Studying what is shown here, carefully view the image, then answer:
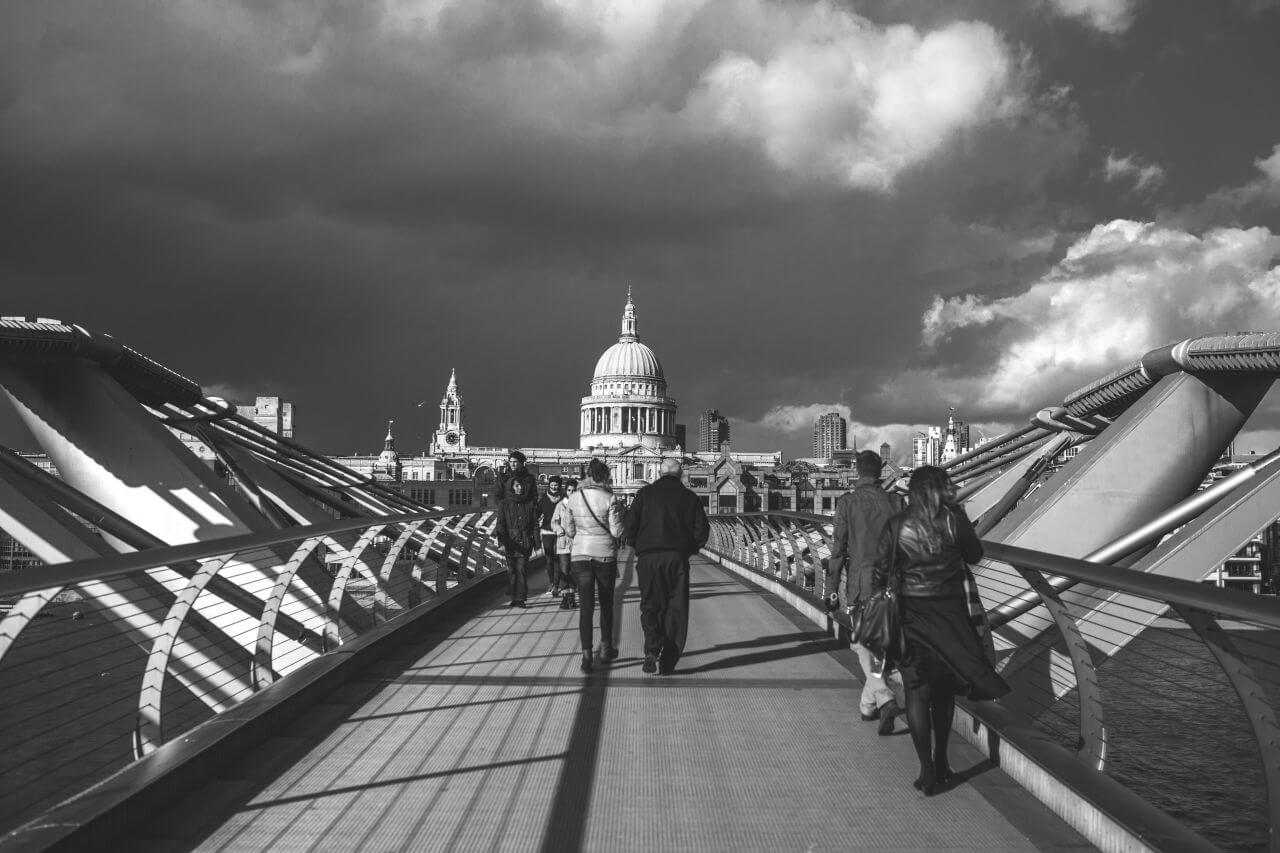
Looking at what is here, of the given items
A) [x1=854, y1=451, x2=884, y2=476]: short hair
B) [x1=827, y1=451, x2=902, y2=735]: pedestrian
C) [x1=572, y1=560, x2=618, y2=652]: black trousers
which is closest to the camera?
[x1=827, y1=451, x2=902, y2=735]: pedestrian

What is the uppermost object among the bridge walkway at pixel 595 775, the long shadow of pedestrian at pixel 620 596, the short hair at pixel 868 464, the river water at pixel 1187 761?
the short hair at pixel 868 464

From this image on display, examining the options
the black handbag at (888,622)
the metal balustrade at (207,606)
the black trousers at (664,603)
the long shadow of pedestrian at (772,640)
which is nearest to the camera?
the metal balustrade at (207,606)

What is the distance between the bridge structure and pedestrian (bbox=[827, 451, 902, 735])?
199 mm

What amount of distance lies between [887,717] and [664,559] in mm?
2542

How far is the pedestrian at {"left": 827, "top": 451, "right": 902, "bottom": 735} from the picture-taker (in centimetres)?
661

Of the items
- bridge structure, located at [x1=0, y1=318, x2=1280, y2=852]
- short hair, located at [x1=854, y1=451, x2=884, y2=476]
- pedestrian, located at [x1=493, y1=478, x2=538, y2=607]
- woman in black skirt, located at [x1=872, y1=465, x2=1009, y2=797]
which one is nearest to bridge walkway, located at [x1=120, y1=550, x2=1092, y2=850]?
bridge structure, located at [x1=0, y1=318, x2=1280, y2=852]

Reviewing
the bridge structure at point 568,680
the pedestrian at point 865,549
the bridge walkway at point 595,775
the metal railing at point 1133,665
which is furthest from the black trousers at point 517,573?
the pedestrian at point 865,549

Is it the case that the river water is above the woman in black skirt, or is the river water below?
below

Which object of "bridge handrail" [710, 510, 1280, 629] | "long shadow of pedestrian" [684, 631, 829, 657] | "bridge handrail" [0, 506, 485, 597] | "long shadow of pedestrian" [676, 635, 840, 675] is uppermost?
"bridge handrail" [0, 506, 485, 597]

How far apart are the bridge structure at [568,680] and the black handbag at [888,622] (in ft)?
2.12

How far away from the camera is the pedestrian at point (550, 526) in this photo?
14.9m

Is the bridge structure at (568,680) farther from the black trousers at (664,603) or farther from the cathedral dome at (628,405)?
the cathedral dome at (628,405)

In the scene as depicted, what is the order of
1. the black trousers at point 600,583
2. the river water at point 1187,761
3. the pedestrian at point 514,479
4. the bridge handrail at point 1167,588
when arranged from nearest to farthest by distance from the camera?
the bridge handrail at point 1167,588 < the black trousers at point 600,583 < the pedestrian at point 514,479 < the river water at point 1187,761

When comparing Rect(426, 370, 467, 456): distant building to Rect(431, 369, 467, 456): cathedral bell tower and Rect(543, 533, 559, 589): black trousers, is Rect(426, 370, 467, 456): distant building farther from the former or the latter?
Rect(543, 533, 559, 589): black trousers
